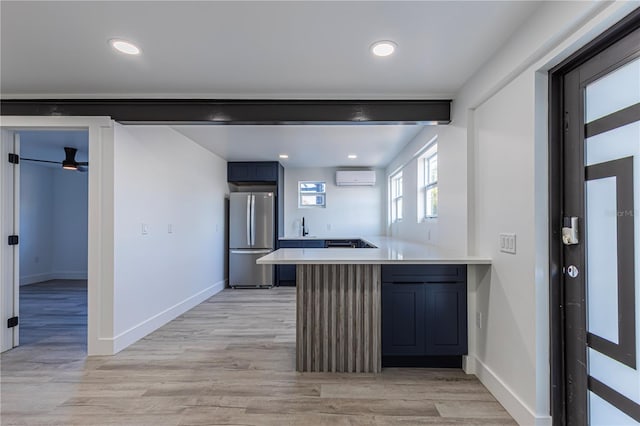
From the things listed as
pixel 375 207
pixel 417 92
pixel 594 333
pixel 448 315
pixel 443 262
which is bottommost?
pixel 448 315

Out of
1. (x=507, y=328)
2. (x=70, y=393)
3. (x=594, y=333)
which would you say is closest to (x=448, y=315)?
(x=507, y=328)

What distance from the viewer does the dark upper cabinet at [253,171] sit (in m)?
5.84

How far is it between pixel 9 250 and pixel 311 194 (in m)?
4.54

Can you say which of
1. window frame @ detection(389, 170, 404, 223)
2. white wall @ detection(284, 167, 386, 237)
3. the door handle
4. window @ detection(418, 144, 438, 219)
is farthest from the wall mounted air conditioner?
the door handle

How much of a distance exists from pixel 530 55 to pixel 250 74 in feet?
5.79

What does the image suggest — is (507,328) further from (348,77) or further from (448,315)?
(348,77)

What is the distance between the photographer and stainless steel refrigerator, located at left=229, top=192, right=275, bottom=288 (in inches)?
224

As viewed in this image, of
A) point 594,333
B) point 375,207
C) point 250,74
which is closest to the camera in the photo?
point 594,333

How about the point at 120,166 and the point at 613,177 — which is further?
the point at 120,166

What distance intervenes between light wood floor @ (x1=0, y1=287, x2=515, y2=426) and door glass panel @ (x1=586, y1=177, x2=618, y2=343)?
85 cm

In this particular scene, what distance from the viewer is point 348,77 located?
239cm

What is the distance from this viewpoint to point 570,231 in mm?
1631

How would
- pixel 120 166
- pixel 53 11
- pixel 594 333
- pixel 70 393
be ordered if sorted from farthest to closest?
pixel 120 166
pixel 70 393
pixel 53 11
pixel 594 333

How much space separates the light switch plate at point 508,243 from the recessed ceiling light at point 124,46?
259 cm
